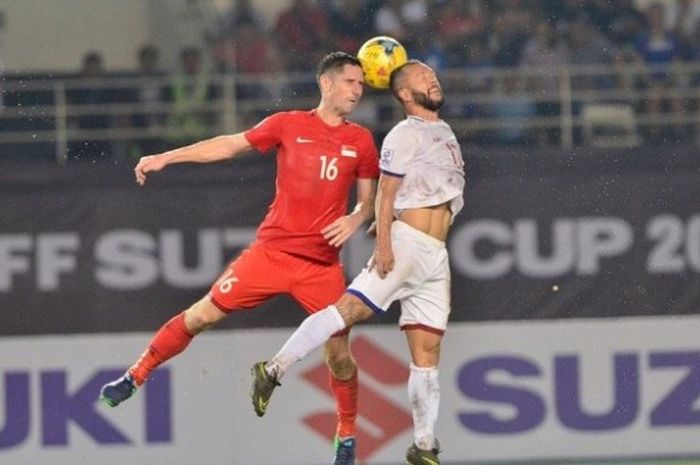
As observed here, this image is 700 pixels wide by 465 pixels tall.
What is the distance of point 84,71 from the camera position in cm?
1761

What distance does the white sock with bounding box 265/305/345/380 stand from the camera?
39.2 ft

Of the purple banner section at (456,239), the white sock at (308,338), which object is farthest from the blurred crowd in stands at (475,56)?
the white sock at (308,338)

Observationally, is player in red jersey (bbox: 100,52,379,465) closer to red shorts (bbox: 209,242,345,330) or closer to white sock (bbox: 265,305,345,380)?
red shorts (bbox: 209,242,345,330)

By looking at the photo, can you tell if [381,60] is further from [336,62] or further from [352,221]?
[352,221]

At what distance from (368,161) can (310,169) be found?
1.13ft

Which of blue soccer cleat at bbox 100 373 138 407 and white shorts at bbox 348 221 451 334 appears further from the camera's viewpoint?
blue soccer cleat at bbox 100 373 138 407

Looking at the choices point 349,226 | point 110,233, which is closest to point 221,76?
point 110,233

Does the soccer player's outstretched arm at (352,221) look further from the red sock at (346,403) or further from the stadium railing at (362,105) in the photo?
the stadium railing at (362,105)

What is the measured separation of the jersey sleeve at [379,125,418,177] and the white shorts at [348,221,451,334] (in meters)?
0.40

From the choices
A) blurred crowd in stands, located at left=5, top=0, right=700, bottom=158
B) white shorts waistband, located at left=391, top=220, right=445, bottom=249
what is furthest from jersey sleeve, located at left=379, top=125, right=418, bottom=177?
blurred crowd in stands, located at left=5, top=0, right=700, bottom=158

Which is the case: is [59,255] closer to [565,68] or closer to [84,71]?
[84,71]

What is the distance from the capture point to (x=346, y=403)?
12633 mm

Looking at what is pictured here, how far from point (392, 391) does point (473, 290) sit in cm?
83

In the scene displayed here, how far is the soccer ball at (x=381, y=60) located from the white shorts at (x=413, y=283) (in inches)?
32.4
